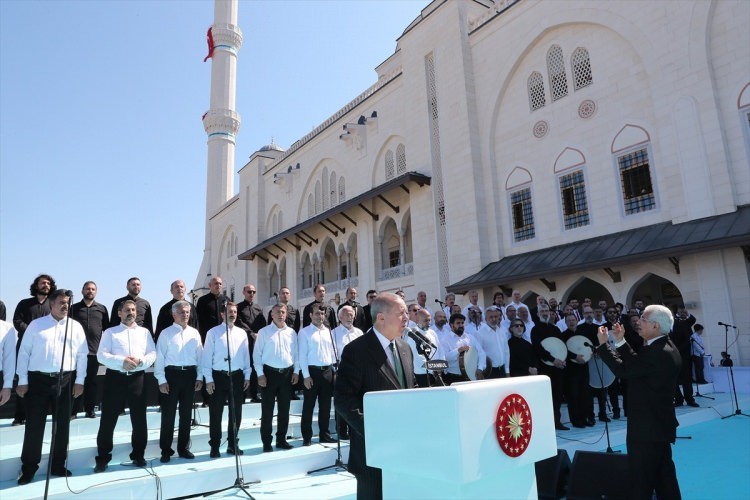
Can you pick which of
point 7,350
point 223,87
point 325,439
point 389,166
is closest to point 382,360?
point 325,439

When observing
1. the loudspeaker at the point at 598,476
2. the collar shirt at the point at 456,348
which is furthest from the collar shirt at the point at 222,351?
the loudspeaker at the point at 598,476

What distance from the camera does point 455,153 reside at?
1697cm

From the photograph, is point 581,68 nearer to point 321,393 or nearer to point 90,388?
point 321,393

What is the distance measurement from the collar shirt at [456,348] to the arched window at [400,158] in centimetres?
1378

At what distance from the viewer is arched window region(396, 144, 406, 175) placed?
67.3 ft

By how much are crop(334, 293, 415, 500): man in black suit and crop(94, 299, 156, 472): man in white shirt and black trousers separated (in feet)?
11.3

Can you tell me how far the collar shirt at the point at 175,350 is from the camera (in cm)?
571

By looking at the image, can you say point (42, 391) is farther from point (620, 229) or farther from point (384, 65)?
point (384, 65)

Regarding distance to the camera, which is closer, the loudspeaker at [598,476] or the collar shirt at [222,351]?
the loudspeaker at [598,476]

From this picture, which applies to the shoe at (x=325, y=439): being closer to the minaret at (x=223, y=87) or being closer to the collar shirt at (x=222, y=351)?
the collar shirt at (x=222, y=351)

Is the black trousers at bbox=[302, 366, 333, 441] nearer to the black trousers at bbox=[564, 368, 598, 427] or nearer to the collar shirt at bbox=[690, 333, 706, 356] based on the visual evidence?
the black trousers at bbox=[564, 368, 598, 427]

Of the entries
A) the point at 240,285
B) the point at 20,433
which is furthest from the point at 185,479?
the point at 240,285

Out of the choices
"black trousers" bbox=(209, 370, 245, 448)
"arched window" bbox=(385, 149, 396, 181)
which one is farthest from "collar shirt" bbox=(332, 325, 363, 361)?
"arched window" bbox=(385, 149, 396, 181)

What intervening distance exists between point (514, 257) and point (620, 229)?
3.27m
